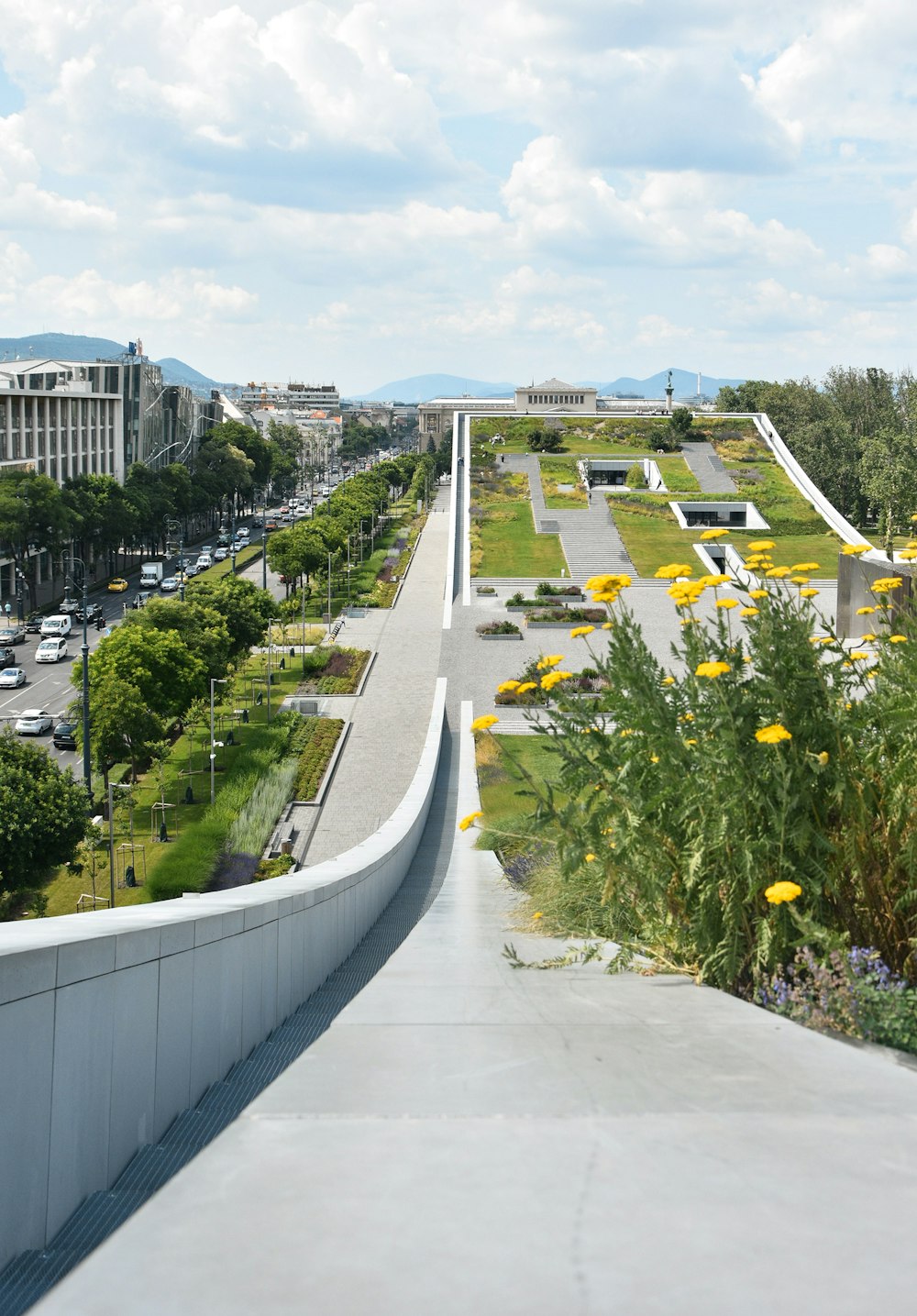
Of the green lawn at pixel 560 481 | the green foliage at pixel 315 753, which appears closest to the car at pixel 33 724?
the green foliage at pixel 315 753

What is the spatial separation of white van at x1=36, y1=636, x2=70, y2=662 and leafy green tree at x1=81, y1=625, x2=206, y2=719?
1445 centimetres

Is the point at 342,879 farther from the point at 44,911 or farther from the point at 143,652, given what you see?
the point at 143,652

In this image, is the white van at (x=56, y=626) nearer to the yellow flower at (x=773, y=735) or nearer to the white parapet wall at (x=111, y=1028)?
the white parapet wall at (x=111, y=1028)

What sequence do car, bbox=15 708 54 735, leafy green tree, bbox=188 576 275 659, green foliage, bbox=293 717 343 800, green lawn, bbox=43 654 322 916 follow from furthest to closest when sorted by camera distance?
leafy green tree, bbox=188 576 275 659 → car, bbox=15 708 54 735 → green foliage, bbox=293 717 343 800 → green lawn, bbox=43 654 322 916

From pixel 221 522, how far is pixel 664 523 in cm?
5180

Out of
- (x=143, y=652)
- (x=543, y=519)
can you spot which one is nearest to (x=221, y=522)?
(x=543, y=519)

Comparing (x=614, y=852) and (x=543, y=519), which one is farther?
(x=543, y=519)

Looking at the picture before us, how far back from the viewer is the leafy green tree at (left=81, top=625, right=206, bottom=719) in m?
30.7

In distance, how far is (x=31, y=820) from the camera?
21609mm

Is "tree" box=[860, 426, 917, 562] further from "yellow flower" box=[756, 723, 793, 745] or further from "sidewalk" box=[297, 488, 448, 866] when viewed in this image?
"yellow flower" box=[756, 723, 793, 745]

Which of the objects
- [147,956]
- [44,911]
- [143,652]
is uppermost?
[147,956]

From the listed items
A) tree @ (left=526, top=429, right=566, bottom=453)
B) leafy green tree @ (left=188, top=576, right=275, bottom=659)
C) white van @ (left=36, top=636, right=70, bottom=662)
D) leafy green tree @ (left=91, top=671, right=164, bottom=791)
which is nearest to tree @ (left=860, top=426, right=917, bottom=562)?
tree @ (left=526, top=429, right=566, bottom=453)

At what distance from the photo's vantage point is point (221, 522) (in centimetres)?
10581

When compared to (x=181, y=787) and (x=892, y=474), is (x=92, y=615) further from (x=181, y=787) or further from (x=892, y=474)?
(x=892, y=474)
